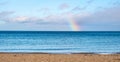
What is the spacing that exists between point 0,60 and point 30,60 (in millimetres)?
2120

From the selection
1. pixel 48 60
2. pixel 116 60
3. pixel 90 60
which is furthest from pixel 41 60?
pixel 116 60

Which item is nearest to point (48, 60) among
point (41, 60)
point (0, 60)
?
point (41, 60)

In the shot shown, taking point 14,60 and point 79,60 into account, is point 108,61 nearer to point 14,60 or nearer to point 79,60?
point 79,60

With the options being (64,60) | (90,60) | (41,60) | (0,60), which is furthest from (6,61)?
(90,60)

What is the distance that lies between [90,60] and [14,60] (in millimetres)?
5536

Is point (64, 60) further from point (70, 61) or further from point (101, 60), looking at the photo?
point (101, 60)

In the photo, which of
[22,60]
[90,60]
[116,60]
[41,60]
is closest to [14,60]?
A: [22,60]

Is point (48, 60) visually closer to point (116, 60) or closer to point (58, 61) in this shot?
point (58, 61)

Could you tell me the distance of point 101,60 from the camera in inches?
866

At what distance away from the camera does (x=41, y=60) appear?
21406 mm

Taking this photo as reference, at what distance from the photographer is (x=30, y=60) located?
70.8 ft

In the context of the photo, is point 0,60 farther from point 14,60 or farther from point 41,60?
point 41,60

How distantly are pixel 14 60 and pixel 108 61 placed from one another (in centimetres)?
675

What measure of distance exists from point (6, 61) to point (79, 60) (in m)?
5.23
